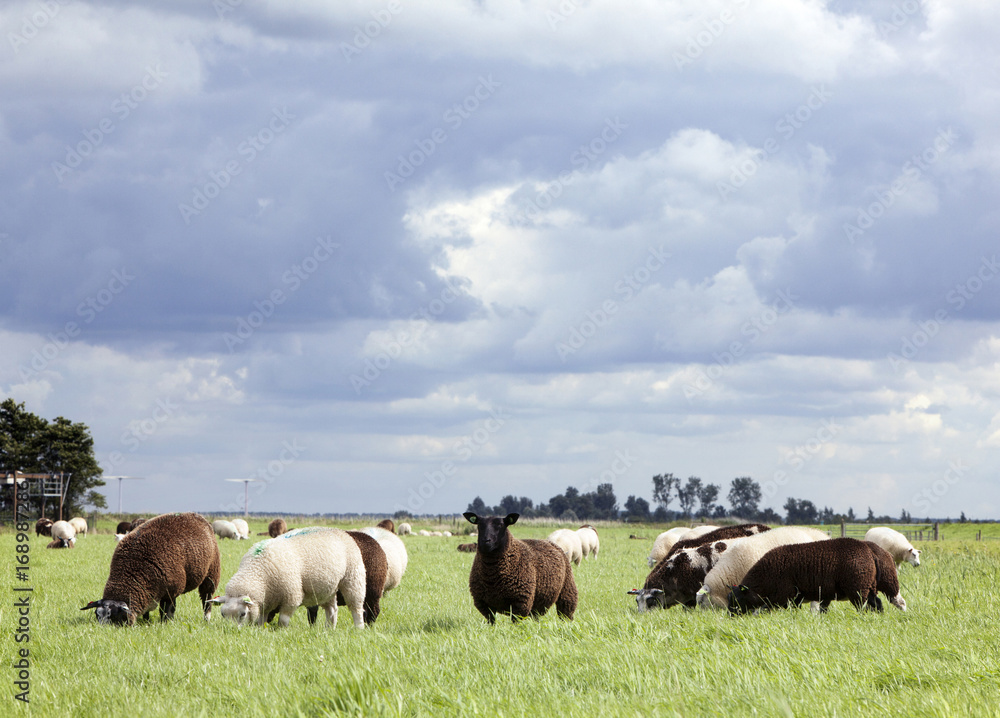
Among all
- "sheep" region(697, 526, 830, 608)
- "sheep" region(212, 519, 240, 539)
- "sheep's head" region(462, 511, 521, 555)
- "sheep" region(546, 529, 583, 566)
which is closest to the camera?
"sheep's head" region(462, 511, 521, 555)

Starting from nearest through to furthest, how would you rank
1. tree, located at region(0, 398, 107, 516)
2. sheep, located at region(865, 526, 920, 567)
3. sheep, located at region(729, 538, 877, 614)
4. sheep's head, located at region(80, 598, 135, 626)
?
sheep's head, located at region(80, 598, 135, 626)
sheep, located at region(729, 538, 877, 614)
sheep, located at region(865, 526, 920, 567)
tree, located at region(0, 398, 107, 516)

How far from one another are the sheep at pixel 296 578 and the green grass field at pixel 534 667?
0.61 m

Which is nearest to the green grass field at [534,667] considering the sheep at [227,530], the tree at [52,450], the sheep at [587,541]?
the sheep at [587,541]

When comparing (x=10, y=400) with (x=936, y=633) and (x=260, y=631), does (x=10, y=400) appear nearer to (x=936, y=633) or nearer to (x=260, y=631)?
(x=260, y=631)

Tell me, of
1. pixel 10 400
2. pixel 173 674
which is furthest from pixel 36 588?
pixel 10 400

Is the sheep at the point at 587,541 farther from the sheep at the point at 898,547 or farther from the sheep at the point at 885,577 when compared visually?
the sheep at the point at 885,577

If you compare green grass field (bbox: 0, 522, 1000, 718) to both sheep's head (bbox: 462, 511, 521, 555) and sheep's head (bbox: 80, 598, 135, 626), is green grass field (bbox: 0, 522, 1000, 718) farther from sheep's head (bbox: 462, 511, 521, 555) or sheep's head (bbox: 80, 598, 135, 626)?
sheep's head (bbox: 462, 511, 521, 555)

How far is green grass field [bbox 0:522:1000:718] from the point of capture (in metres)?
6.57

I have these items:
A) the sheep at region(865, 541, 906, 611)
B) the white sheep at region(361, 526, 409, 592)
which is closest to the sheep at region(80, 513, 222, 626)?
the white sheep at region(361, 526, 409, 592)

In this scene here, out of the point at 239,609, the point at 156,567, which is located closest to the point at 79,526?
the point at 156,567

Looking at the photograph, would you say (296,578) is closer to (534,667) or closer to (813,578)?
(534,667)

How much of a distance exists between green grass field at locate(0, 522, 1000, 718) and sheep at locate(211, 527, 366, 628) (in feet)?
2.01

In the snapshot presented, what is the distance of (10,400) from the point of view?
71375mm

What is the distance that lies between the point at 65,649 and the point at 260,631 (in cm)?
241
